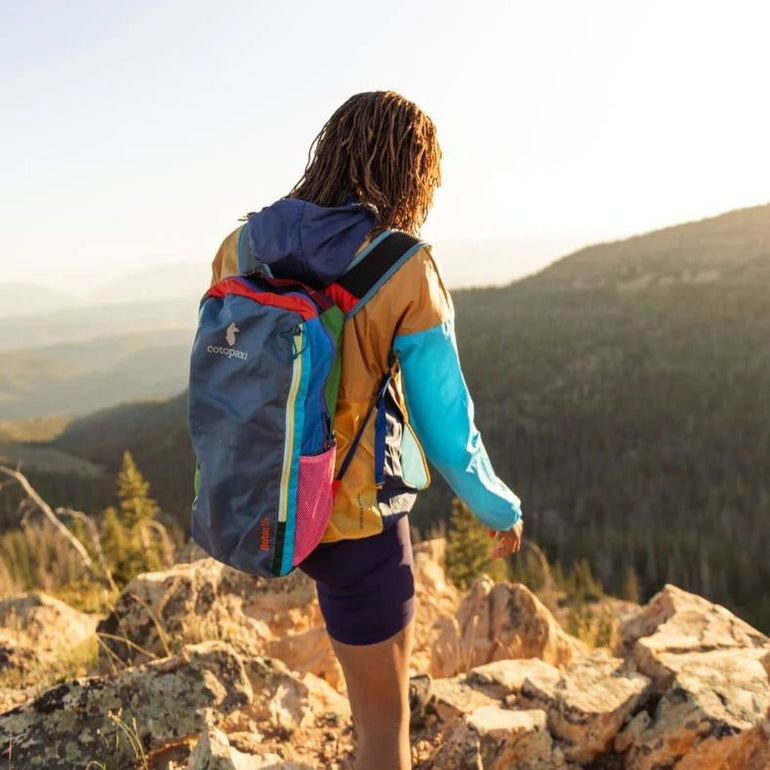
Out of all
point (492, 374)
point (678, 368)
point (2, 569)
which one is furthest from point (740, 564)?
point (492, 374)

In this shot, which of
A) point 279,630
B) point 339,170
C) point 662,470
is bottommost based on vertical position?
point 662,470

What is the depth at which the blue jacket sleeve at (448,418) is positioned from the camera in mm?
1856

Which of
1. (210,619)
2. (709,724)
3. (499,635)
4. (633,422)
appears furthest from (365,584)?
(633,422)

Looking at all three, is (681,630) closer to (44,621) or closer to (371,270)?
(371,270)

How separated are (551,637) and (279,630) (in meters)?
1.99

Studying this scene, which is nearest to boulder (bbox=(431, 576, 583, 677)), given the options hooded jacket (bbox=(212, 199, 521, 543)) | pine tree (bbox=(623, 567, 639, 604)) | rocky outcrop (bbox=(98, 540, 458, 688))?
rocky outcrop (bbox=(98, 540, 458, 688))

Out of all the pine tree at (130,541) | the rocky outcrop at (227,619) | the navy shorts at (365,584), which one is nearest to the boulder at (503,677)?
the rocky outcrop at (227,619)

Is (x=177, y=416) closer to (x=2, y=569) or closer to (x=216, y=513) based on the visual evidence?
(x=2, y=569)

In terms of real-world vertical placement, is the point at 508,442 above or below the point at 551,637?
below

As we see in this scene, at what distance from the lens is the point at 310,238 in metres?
1.84

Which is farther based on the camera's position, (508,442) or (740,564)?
(508,442)

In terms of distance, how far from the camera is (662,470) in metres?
29.1

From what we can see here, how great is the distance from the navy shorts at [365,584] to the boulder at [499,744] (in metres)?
1.37

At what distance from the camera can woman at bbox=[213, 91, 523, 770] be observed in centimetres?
184
